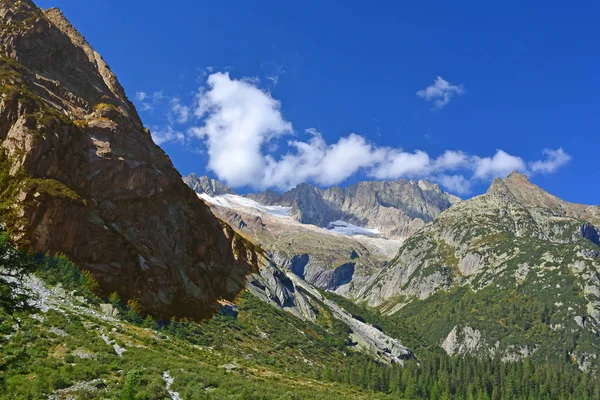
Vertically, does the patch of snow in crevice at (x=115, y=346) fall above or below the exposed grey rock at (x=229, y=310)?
below

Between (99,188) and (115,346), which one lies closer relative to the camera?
(115,346)

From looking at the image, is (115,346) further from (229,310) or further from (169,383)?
(229,310)

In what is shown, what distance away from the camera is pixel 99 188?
384 feet

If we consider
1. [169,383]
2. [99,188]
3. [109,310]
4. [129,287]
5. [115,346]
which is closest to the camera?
[169,383]

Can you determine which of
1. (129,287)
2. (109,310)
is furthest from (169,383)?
(129,287)

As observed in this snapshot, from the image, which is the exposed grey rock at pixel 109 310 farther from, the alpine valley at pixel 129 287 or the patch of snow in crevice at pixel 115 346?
the patch of snow in crevice at pixel 115 346

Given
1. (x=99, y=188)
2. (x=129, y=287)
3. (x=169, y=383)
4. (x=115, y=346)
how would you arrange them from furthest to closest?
(x=99, y=188) → (x=129, y=287) → (x=115, y=346) → (x=169, y=383)

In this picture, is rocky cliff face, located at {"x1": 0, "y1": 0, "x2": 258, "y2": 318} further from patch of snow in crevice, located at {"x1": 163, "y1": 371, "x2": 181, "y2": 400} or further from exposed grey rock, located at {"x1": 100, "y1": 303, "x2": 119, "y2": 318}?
patch of snow in crevice, located at {"x1": 163, "y1": 371, "x2": 181, "y2": 400}

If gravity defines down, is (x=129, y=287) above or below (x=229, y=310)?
below

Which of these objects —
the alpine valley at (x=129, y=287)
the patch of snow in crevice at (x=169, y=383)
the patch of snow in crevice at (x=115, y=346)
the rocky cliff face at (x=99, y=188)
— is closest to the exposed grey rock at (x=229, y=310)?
the alpine valley at (x=129, y=287)

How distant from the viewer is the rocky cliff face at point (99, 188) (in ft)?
319

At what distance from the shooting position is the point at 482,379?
539 ft

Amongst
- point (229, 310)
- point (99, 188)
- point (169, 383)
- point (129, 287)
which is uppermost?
point (99, 188)

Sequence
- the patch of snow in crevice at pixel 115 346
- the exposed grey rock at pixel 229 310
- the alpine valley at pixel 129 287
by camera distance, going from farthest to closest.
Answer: the exposed grey rock at pixel 229 310, the patch of snow in crevice at pixel 115 346, the alpine valley at pixel 129 287
